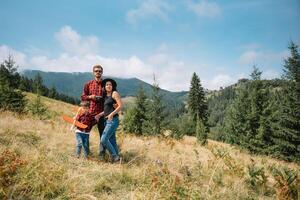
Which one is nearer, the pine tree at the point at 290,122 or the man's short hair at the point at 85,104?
the man's short hair at the point at 85,104

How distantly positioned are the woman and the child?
0.50 meters

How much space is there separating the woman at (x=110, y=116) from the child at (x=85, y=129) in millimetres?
499

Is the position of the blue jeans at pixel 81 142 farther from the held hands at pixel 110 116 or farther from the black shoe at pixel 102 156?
the held hands at pixel 110 116

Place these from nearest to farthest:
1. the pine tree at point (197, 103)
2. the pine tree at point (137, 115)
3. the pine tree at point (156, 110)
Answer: the pine tree at point (137, 115), the pine tree at point (156, 110), the pine tree at point (197, 103)

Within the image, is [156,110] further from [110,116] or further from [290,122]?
[110,116]

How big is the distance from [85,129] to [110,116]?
95 centimetres

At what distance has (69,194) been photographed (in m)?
3.88

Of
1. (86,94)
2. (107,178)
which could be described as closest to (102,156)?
(86,94)

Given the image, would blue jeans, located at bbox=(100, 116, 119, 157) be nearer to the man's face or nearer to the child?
the child

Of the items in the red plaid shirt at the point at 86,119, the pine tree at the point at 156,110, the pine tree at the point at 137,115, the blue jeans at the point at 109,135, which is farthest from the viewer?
the pine tree at the point at 156,110


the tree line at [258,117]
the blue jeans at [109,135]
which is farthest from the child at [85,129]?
the tree line at [258,117]

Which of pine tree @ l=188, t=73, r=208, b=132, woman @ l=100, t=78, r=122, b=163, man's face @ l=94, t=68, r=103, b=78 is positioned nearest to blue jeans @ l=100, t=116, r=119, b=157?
woman @ l=100, t=78, r=122, b=163

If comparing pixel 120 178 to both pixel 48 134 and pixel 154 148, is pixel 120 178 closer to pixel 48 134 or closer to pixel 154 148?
pixel 154 148

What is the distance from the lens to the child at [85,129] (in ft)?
24.2
